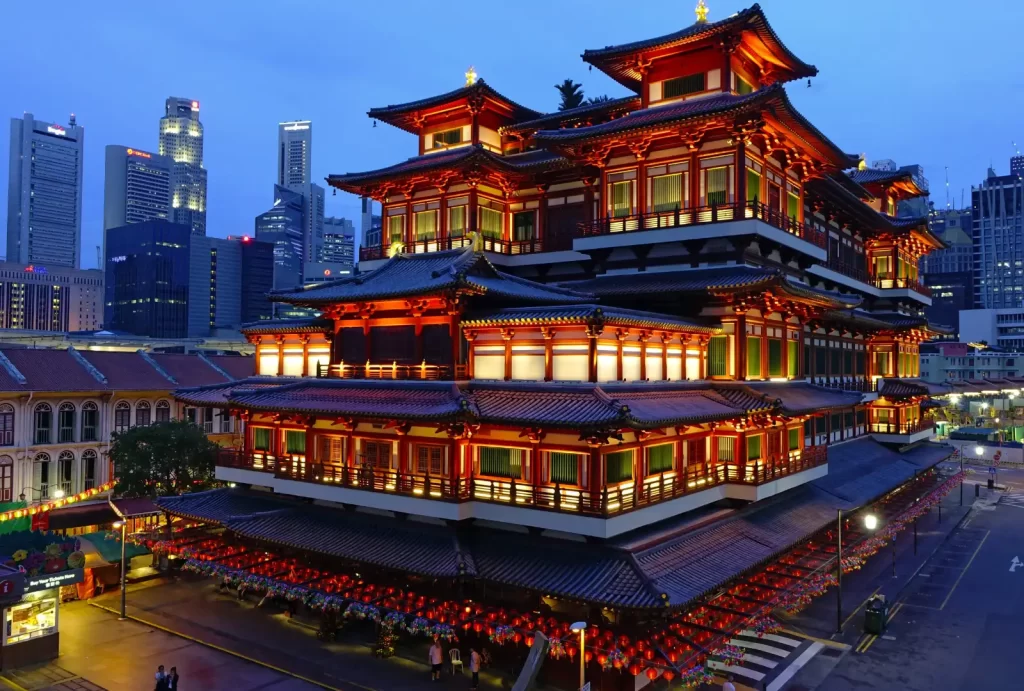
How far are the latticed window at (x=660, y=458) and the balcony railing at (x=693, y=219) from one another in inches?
417

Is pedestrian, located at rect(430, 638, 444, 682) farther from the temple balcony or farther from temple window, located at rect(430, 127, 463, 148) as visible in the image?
temple window, located at rect(430, 127, 463, 148)

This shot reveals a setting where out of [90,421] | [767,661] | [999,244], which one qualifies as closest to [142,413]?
[90,421]

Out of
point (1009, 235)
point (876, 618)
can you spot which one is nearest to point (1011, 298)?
point (1009, 235)

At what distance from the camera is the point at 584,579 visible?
22203 millimetres

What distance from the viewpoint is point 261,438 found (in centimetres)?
3556

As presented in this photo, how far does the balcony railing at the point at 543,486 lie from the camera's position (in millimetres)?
24375

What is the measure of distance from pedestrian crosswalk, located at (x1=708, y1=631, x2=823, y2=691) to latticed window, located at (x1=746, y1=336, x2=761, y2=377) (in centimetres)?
1126

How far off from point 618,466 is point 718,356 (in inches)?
379

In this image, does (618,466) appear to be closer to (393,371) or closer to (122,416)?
(393,371)

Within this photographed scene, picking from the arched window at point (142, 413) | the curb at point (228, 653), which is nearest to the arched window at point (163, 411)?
the arched window at point (142, 413)

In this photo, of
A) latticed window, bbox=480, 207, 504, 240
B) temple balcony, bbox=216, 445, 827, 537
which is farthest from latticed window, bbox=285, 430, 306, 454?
latticed window, bbox=480, 207, 504, 240

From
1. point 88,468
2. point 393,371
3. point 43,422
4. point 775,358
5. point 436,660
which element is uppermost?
point 775,358

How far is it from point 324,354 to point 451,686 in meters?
19.4

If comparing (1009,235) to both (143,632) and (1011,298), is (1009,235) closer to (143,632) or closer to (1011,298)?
(1011,298)
